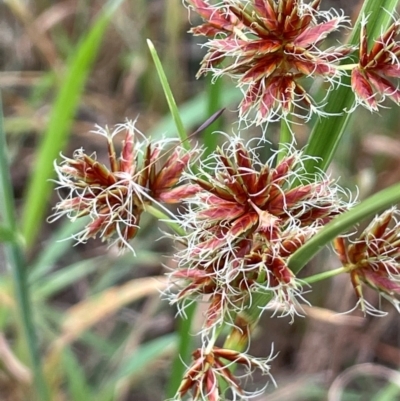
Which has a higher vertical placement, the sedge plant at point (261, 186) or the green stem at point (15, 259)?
the sedge plant at point (261, 186)

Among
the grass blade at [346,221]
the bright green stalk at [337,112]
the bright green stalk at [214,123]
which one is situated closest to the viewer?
the grass blade at [346,221]

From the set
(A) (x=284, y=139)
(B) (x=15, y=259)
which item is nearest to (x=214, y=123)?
(A) (x=284, y=139)

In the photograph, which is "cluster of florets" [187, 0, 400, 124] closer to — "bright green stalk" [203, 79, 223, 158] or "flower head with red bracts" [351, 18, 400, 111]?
"flower head with red bracts" [351, 18, 400, 111]

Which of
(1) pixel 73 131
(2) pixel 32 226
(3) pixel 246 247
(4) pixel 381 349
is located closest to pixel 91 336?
(2) pixel 32 226

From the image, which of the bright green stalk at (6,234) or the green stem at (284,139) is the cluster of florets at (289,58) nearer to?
the green stem at (284,139)

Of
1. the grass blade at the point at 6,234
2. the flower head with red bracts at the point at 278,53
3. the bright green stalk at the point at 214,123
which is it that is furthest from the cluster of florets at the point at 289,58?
the grass blade at the point at 6,234

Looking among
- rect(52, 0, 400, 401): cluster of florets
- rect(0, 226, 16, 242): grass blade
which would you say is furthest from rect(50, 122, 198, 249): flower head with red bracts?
rect(0, 226, 16, 242): grass blade
